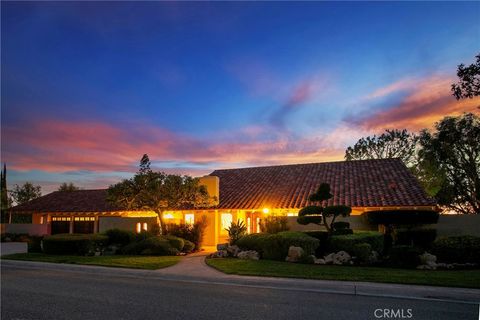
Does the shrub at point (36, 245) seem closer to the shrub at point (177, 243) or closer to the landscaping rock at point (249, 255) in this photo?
the shrub at point (177, 243)

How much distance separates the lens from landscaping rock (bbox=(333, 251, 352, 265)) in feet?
53.6

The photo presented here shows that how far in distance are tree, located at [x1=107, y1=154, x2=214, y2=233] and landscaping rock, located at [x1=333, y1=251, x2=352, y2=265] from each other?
33.1 feet

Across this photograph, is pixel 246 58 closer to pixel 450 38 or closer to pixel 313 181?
pixel 450 38

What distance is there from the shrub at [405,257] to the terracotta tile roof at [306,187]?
719cm

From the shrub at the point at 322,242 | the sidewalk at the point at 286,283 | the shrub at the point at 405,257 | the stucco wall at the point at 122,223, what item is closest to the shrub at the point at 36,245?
the stucco wall at the point at 122,223

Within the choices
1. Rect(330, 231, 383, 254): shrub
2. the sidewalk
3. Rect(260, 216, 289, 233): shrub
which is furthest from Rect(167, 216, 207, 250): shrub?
Rect(330, 231, 383, 254): shrub

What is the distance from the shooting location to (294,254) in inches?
670

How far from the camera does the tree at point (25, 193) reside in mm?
61969

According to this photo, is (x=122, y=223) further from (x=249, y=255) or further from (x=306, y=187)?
(x=306, y=187)

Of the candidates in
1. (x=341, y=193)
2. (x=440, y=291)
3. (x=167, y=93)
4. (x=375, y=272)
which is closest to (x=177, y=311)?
(x=440, y=291)

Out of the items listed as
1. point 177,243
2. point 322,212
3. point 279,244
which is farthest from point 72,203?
point 322,212

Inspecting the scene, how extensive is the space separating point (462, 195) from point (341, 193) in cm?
2066

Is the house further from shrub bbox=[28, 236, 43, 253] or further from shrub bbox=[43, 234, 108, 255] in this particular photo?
shrub bbox=[43, 234, 108, 255]

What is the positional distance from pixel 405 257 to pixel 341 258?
251cm
